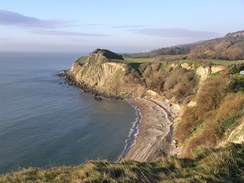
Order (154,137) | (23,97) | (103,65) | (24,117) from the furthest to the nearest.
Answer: (103,65) < (23,97) < (24,117) < (154,137)

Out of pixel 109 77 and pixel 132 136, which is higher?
pixel 109 77

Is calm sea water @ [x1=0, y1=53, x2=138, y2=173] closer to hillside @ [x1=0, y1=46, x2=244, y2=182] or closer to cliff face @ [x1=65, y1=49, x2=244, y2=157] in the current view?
hillside @ [x1=0, y1=46, x2=244, y2=182]

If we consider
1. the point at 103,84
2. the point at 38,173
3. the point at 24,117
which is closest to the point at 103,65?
Answer: the point at 103,84

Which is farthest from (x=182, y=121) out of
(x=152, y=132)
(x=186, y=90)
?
(x=186, y=90)

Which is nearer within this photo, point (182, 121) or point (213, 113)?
point (213, 113)

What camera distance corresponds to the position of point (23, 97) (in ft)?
175

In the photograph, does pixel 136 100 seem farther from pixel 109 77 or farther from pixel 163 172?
pixel 163 172

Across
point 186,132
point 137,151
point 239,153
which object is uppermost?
point 239,153

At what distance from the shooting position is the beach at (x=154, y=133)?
2538 centimetres

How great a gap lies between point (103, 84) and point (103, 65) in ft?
28.8

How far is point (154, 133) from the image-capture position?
103 ft

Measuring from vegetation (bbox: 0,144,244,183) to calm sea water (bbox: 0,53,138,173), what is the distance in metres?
10.3

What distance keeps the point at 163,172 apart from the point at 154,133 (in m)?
23.5

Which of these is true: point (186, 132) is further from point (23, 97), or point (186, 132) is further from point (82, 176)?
point (23, 97)
